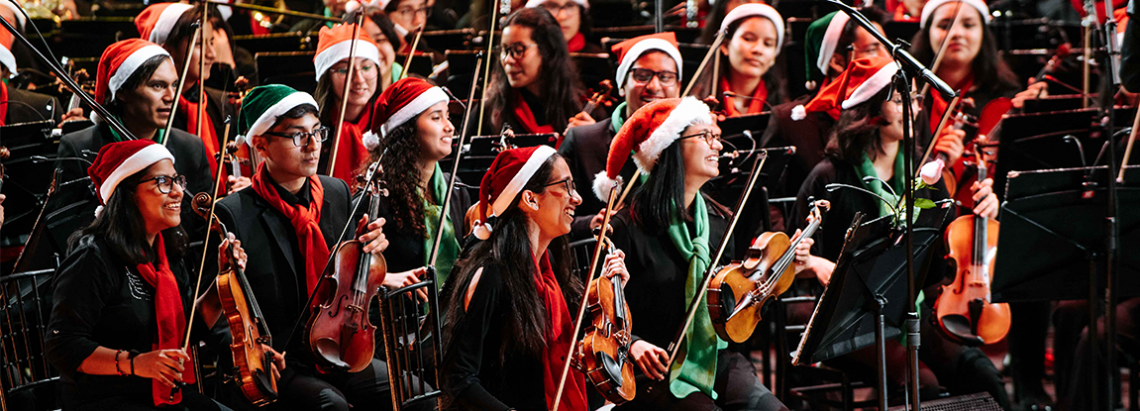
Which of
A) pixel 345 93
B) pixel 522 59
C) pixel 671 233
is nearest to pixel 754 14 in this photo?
pixel 522 59

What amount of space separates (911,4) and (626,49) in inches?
77.0

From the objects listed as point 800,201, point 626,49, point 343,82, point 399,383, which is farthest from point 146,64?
point 800,201

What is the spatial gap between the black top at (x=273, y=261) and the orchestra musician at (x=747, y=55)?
6.07 ft

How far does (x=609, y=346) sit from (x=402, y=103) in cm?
111

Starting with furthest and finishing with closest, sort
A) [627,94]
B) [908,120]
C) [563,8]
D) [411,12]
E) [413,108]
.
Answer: [411,12] < [563,8] < [627,94] < [413,108] < [908,120]

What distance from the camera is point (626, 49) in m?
4.14

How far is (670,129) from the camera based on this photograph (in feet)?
11.4

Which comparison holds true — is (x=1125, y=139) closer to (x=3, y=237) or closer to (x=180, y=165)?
(x=180, y=165)

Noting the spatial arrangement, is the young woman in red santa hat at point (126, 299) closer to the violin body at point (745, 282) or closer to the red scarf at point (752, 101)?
the violin body at point (745, 282)

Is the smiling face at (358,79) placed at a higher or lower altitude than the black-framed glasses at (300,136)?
higher

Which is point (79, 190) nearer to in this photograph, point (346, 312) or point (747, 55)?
point (346, 312)

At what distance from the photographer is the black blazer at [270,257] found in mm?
3236

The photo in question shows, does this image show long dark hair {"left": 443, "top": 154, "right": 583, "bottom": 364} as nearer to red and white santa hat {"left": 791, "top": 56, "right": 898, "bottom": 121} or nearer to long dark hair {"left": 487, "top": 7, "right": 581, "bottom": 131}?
long dark hair {"left": 487, "top": 7, "right": 581, "bottom": 131}

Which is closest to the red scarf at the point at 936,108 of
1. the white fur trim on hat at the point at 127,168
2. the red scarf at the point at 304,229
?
the red scarf at the point at 304,229
